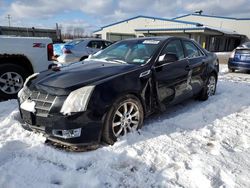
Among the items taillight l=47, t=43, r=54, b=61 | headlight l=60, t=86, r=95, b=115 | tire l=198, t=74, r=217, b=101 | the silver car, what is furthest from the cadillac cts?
the silver car

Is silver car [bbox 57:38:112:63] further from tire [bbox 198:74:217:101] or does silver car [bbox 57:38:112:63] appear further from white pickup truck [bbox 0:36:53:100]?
Answer: tire [bbox 198:74:217:101]

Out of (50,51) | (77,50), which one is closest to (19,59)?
(50,51)

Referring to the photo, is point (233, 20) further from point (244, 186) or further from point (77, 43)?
point (244, 186)

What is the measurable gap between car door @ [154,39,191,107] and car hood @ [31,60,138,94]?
0.54 metres

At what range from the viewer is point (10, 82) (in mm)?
5629

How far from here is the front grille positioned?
124 inches

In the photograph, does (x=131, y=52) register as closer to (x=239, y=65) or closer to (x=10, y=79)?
(x=10, y=79)

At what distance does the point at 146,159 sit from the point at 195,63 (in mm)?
2754

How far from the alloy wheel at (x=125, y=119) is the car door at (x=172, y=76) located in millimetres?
603

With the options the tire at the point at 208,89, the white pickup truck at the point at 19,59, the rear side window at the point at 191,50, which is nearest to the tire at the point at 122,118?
the rear side window at the point at 191,50

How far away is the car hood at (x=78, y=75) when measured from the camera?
3.22m

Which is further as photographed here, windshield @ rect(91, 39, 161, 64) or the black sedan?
the black sedan

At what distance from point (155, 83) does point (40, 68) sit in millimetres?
3283

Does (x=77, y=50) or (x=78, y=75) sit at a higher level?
(x=78, y=75)
